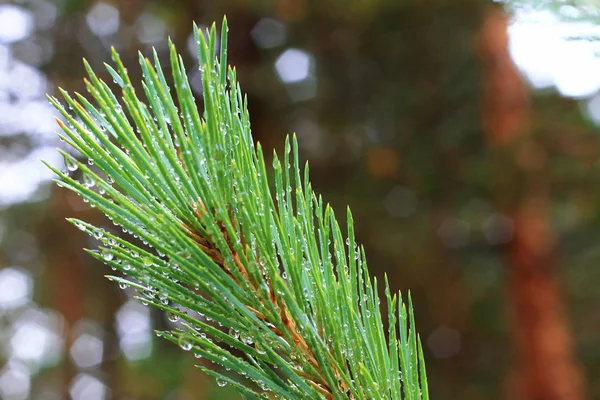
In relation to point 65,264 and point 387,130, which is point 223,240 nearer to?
point 387,130

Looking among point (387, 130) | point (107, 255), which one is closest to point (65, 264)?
point (387, 130)

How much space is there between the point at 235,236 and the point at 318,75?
470 centimetres

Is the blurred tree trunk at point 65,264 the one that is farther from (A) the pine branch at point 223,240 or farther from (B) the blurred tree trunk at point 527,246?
(A) the pine branch at point 223,240

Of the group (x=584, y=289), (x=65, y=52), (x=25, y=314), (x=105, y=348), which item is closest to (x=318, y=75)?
(x=65, y=52)

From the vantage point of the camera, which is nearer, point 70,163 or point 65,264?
point 70,163

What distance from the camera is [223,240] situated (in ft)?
1.78

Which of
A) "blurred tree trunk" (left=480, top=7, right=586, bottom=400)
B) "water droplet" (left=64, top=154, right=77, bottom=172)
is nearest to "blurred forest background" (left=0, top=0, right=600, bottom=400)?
"blurred tree trunk" (left=480, top=7, right=586, bottom=400)

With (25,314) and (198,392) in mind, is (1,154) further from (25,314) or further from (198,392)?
(25,314)

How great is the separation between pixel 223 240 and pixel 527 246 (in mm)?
4667

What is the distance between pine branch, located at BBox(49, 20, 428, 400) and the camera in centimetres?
50

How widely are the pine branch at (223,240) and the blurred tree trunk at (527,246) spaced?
12.1 feet

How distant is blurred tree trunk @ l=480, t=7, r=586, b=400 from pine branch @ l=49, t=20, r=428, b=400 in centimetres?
369

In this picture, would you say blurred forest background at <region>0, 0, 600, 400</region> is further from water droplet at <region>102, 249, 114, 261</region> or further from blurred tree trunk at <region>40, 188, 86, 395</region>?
water droplet at <region>102, 249, 114, 261</region>

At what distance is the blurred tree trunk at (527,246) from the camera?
410 cm
